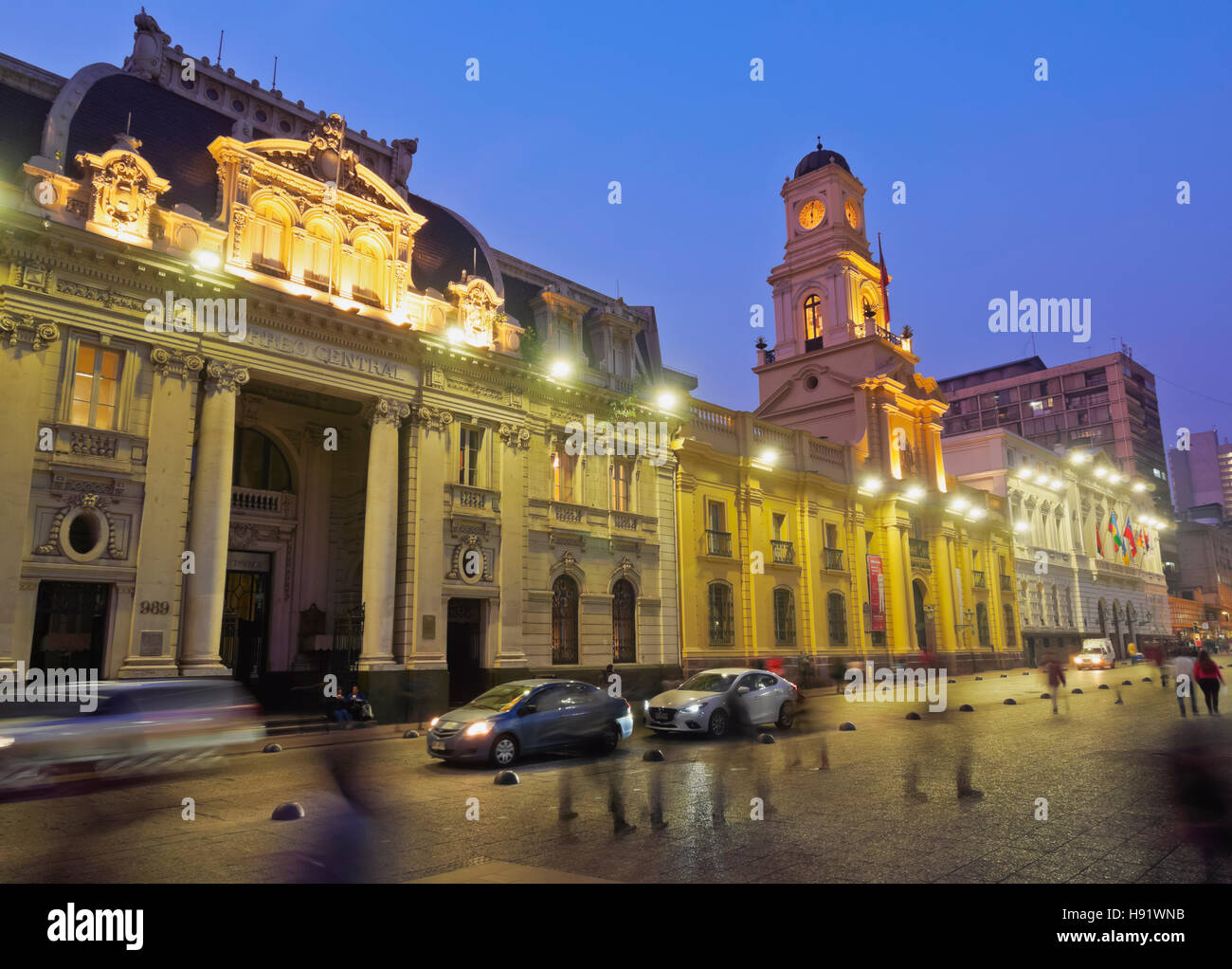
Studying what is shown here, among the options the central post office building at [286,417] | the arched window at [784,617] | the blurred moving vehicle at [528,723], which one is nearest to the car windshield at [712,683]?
the blurred moving vehicle at [528,723]

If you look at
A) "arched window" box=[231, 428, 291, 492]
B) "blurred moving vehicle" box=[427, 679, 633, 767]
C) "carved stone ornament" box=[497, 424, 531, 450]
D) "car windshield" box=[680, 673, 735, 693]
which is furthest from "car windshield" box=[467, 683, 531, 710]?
"arched window" box=[231, 428, 291, 492]

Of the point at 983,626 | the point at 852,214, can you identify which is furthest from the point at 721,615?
the point at 852,214

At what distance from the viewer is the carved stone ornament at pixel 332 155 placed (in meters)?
23.7

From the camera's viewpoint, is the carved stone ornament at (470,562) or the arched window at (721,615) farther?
the arched window at (721,615)

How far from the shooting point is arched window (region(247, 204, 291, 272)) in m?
22.2

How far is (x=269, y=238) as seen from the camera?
22562mm

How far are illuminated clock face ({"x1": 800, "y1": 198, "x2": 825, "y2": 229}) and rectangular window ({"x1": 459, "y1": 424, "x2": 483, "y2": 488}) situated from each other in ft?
100

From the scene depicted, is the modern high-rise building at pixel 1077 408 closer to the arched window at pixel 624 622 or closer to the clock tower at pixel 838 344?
the clock tower at pixel 838 344

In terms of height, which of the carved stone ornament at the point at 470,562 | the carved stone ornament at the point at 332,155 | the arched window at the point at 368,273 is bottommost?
the carved stone ornament at the point at 470,562

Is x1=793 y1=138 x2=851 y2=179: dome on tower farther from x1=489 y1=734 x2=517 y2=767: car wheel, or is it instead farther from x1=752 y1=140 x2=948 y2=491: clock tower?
x1=489 y1=734 x2=517 y2=767: car wheel

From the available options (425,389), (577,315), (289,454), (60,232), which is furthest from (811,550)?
(60,232)

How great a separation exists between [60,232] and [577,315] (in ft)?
51.0

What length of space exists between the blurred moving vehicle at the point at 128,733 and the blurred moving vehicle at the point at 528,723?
11.5 ft

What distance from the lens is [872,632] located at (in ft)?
131
